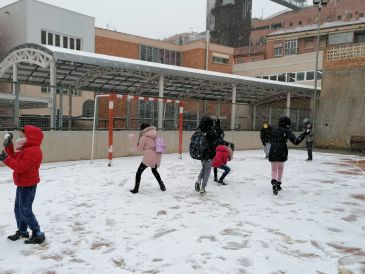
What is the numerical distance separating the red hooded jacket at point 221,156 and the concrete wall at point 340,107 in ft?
46.8

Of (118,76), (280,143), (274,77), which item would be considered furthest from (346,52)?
(280,143)

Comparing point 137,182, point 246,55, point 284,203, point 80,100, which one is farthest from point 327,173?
point 246,55

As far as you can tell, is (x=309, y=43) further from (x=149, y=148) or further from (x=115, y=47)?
(x=149, y=148)

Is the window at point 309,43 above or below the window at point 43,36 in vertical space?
above

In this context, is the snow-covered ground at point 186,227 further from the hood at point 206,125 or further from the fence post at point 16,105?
the fence post at point 16,105

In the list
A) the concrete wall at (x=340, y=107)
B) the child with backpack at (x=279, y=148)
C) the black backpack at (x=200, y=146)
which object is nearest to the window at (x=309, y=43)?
the concrete wall at (x=340, y=107)

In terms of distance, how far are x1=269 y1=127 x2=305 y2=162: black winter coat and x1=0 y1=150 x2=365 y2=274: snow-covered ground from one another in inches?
34.6

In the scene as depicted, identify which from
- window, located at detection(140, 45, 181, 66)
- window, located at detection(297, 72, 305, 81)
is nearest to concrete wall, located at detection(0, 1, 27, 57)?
window, located at detection(140, 45, 181, 66)

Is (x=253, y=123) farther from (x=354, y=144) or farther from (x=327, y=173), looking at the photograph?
(x=327, y=173)

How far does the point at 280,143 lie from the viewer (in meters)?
7.75

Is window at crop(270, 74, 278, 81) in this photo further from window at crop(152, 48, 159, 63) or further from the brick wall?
the brick wall

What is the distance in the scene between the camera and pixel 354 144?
1969 centimetres

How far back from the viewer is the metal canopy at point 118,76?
13328mm

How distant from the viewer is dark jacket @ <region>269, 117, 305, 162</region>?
7679 millimetres
